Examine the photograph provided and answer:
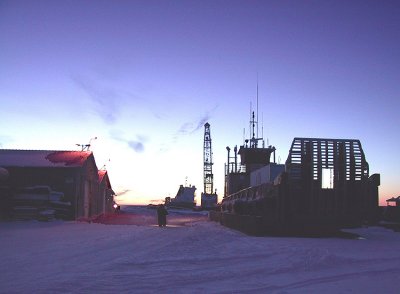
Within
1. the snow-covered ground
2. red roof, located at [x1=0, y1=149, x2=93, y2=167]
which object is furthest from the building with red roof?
the snow-covered ground

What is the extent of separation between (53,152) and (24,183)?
12.1ft

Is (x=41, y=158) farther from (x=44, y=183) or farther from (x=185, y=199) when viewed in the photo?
(x=185, y=199)

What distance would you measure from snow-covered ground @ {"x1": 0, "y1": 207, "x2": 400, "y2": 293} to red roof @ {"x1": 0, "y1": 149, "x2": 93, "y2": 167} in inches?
602

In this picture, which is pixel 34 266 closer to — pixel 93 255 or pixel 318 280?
pixel 93 255

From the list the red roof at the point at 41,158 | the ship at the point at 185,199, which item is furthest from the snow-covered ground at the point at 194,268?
the ship at the point at 185,199

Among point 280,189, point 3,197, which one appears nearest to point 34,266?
point 280,189

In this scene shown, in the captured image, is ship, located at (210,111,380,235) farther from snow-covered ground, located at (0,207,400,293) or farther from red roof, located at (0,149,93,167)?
red roof, located at (0,149,93,167)

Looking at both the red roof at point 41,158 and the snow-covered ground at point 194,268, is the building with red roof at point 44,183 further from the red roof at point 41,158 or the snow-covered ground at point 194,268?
the snow-covered ground at point 194,268

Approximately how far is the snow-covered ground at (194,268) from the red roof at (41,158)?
15.3 meters

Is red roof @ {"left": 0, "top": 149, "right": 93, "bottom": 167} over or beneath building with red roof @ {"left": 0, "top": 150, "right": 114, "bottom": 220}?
over

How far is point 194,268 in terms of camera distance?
8.02 m

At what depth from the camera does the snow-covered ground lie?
6.39 m

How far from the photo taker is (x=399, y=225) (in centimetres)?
2186

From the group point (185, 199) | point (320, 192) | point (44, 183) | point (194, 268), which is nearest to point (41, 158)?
point (44, 183)
